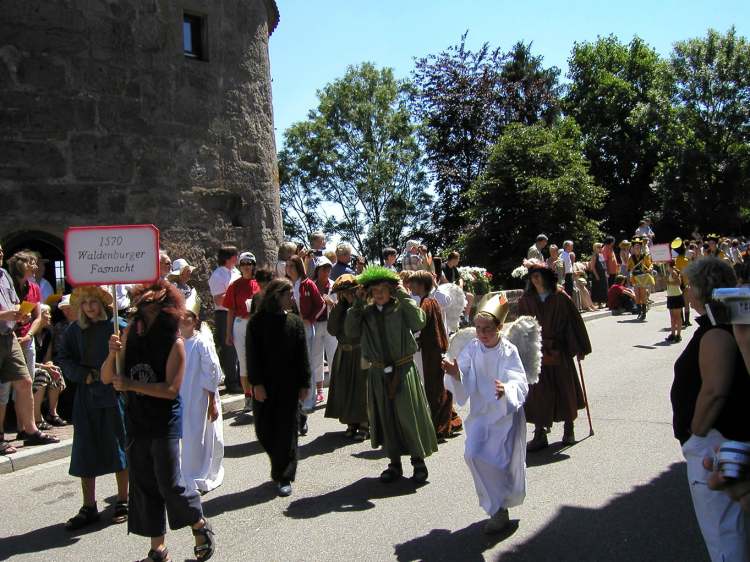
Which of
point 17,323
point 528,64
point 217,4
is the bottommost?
point 17,323

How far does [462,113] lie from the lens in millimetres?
33531

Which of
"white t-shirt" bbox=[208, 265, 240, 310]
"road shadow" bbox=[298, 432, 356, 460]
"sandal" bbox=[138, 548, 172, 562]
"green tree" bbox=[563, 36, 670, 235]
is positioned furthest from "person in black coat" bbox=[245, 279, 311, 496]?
"green tree" bbox=[563, 36, 670, 235]

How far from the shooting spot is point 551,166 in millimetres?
24719

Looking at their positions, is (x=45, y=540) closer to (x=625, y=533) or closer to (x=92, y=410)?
(x=92, y=410)

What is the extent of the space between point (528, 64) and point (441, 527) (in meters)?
38.2

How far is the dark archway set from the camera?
34.0 ft

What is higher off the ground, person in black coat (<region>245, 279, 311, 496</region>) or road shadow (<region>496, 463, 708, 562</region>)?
person in black coat (<region>245, 279, 311, 496</region>)

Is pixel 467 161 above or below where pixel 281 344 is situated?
above

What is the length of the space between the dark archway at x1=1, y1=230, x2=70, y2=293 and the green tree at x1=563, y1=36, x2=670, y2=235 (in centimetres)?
3487

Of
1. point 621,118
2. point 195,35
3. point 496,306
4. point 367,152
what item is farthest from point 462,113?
point 496,306

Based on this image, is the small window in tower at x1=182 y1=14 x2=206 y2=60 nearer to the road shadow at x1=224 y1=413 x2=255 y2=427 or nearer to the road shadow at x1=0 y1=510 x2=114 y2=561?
the road shadow at x1=224 y1=413 x2=255 y2=427

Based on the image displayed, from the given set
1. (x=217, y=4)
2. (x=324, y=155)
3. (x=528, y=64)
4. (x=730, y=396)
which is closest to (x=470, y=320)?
(x=217, y=4)

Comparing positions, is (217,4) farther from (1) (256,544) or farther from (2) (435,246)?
(2) (435,246)

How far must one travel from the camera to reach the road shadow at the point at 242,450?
279 inches
